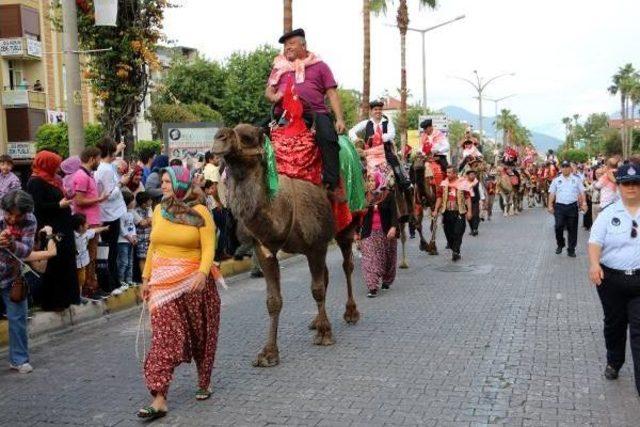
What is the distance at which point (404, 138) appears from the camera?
2905 cm

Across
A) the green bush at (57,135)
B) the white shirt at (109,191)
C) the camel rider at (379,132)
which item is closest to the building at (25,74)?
the green bush at (57,135)

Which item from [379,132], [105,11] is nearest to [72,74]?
[105,11]

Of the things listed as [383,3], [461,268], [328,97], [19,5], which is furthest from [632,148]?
[328,97]

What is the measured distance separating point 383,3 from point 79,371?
27.7 meters

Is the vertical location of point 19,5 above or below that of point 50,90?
above

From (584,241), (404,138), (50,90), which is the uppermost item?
(50,90)

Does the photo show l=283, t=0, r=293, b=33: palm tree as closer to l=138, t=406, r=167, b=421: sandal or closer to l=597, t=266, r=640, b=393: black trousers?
l=597, t=266, r=640, b=393: black trousers

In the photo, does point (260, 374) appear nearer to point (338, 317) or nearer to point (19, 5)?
point (338, 317)

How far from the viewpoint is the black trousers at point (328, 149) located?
7770 millimetres

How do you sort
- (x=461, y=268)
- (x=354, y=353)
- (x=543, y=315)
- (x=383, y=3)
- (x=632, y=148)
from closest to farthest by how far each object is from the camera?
(x=354, y=353) < (x=543, y=315) < (x=461, y=268) < (x=383, y=3) < (x=632, y=148)

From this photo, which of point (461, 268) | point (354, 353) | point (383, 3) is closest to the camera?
point (354, 353)

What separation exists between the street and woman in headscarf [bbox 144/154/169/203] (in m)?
1.72

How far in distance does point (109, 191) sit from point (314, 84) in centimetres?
383

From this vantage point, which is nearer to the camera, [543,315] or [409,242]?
[543,315]
